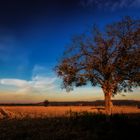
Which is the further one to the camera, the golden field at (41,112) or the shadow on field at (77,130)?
the golden field at (41,112)

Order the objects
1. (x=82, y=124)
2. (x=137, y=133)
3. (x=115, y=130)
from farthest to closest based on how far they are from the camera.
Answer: (x=82, y=124)
(x=115, y=130)
(x=137, y=133)

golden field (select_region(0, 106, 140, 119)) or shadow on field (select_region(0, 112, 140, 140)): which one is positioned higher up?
golden field (select_region(0, 106, 140, 119))

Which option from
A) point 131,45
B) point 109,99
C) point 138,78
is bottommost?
point 109,99

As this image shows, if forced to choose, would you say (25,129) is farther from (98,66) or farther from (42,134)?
(98,66)

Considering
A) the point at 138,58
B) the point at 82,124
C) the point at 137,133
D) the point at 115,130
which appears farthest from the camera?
the point at 138,58

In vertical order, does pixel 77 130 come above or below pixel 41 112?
below

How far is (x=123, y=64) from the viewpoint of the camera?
36.2 meters

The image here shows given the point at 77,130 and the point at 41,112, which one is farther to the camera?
the point at 41,112

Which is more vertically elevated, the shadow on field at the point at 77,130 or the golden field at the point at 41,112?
the golden field at the point at 41,112

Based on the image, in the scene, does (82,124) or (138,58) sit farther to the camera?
(138,58)

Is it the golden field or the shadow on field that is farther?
the golden field

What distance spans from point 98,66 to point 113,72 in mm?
1897

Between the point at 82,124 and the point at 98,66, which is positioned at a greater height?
the point at 98,66

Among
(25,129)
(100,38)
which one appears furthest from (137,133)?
(100,38)
